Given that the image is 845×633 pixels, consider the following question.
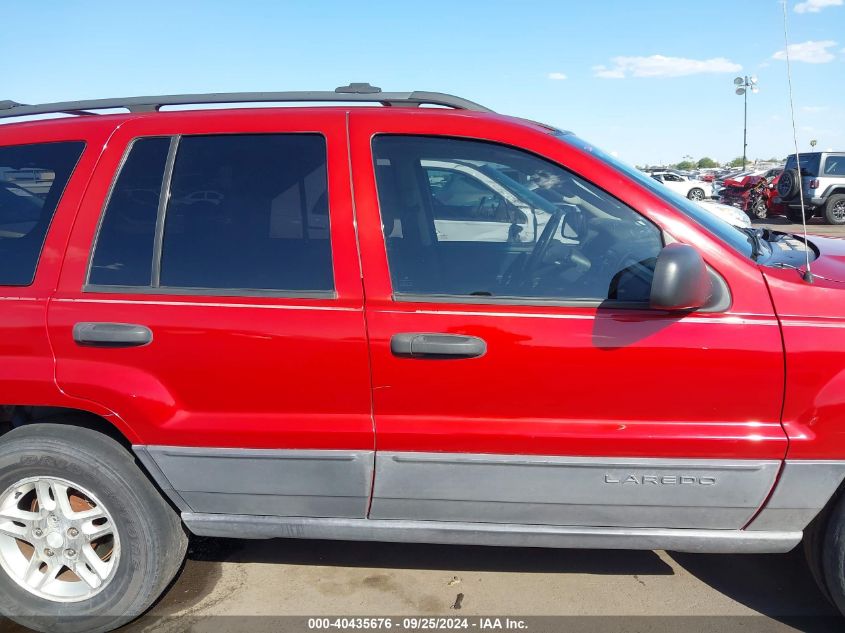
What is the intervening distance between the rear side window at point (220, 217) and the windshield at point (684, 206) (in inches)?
38.5

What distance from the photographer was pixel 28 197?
102 inches

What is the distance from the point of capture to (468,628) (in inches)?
99.7

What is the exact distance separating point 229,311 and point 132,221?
1.70 feet

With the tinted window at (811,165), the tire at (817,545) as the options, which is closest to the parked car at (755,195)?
the tinted window at (811,165)

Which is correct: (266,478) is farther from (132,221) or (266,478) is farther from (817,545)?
(817,545)

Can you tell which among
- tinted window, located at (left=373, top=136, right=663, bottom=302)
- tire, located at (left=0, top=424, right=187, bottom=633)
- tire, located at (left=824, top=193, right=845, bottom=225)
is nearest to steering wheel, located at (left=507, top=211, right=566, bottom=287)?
tinted window, located at (left=373, top=136, right=663, bottom=302)

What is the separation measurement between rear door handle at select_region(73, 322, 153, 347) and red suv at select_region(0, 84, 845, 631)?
0.01m

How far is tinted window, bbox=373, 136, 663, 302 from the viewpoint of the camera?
2.28 metres

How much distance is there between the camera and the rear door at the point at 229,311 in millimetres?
2295

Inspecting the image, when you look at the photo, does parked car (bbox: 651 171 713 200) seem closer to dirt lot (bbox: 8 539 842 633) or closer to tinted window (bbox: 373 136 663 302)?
dirt lot (bbox: 8 539 842 633)

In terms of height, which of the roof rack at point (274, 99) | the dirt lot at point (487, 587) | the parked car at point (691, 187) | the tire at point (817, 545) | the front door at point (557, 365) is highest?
the roof rack at point (274, 99)

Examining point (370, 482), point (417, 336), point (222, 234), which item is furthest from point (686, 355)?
point (222, 234)

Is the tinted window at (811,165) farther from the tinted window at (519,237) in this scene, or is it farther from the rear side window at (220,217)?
the rear side window at (220,217)

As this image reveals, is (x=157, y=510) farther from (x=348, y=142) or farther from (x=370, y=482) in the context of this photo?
(x=348, y=142)
